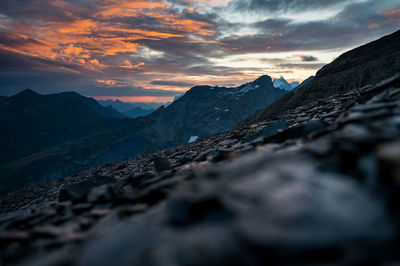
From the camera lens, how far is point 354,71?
51.0 metres

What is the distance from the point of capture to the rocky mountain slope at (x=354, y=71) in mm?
45438

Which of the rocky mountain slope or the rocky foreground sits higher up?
the rocky mountain slope

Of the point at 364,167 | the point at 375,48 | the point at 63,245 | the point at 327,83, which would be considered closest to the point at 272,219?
the point at 364,167

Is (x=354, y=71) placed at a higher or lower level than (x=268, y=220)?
higher

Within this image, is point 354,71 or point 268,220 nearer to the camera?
point 268,220

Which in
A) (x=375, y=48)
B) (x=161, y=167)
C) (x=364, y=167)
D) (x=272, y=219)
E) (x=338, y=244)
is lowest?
(x=161, y=167)

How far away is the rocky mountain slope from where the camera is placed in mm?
45438

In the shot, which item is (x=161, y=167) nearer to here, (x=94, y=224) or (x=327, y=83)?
(x=94, y=224)

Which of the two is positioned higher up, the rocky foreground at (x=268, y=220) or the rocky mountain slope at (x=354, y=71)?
the rocky mountain slope at (x=354, y=71)

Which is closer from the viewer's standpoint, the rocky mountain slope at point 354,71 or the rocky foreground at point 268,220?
the rocky foreground at point 268,220

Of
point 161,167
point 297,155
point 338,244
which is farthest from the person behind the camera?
point 161,167

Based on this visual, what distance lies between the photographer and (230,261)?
1.89 meters

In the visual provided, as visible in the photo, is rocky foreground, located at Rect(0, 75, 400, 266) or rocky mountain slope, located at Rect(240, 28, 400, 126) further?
rocky mountain slope, located at Rect(240, 28, 400, 126)

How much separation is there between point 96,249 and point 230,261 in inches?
67.1
